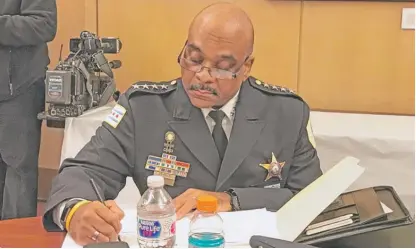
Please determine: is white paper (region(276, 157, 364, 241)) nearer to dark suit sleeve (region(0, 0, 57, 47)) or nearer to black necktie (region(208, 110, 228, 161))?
black necktie (region(208, 110, 228, 161))

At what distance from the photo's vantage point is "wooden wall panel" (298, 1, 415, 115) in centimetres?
288

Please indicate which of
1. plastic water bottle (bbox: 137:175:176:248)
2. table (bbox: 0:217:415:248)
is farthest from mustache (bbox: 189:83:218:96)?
table (bbox: 0:217:415:248)

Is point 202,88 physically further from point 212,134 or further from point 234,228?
point 234,228

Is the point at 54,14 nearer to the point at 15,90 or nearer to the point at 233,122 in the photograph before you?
the point at 15,90

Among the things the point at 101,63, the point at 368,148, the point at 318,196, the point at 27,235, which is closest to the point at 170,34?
the point at 101,63

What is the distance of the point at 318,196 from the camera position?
1.19 metres

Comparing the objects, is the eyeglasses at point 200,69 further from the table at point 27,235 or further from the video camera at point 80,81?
the video camera at point 80,81

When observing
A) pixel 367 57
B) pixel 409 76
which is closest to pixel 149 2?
pixel 367 57

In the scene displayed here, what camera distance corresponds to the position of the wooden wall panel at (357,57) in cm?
288

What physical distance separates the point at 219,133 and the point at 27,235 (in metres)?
0.57

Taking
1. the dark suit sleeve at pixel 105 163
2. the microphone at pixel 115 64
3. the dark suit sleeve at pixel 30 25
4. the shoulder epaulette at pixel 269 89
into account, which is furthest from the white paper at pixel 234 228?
the microphone at pixel 115 64

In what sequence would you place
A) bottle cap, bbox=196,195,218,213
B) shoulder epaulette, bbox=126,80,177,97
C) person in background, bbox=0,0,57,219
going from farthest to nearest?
person in background, bbox=0,0,57,219, shoulder epaulette, bbox=126,80,177,97, bottle cap, bbox=196,195,218,213

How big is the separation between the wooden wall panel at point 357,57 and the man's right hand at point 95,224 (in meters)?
1.94

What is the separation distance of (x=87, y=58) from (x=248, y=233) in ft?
5.48
